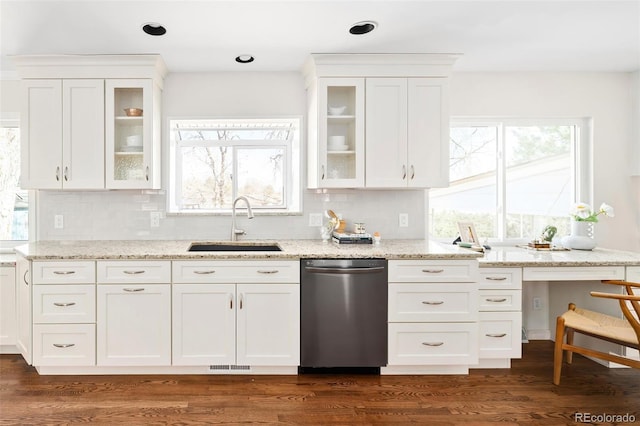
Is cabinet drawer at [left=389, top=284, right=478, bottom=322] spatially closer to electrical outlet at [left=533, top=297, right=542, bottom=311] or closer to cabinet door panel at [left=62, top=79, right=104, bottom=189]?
electrical outlet at [left=533, top=297, right=542, bottom=311]

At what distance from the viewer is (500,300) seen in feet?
9.18

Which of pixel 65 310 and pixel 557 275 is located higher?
pixel 557 275

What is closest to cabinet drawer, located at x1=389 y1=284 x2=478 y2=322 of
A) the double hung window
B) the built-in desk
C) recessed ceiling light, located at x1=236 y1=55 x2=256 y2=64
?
the built-in desk

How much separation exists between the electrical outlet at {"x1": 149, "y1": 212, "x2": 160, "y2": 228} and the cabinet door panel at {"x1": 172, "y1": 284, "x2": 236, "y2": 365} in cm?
91

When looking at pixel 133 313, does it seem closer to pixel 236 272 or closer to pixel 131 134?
pixel 236 272

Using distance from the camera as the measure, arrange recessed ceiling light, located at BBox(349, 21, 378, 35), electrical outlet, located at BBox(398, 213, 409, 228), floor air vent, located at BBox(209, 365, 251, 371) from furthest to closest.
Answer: electrical outlet, located at BBox(398, 213, 409, 228) < floor air vent, located at BBox(209, 365, 251, 371) < recessed ceiling light, located at BBox(349, 21, 378, 35)

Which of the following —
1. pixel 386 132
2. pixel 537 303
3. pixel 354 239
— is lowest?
pixel 537 303

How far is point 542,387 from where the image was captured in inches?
102

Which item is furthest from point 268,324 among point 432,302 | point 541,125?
point 541,125

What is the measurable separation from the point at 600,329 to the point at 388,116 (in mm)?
1978

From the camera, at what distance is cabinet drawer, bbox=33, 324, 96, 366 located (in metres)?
2.64

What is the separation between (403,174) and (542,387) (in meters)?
1.70

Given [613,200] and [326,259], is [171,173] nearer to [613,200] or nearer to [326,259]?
[326,259]

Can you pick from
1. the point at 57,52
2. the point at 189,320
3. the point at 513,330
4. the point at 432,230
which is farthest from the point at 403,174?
the point at 57,52
